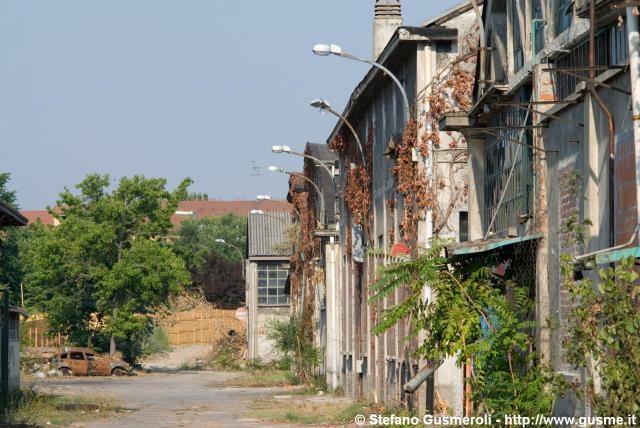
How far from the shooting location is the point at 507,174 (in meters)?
13.9

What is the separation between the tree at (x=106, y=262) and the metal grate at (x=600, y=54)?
1710 inches

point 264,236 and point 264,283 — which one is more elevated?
point 264,236

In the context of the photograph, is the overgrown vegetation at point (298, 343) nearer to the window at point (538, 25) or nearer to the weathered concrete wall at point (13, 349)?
the weathered concrete wall at point (13, 349)

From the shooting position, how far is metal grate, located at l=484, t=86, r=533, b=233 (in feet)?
41.8

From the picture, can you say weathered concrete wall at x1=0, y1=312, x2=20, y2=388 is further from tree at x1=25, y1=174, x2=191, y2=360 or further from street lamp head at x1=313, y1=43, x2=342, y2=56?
tree at x1=25, y1=174, x2=191, y2=360

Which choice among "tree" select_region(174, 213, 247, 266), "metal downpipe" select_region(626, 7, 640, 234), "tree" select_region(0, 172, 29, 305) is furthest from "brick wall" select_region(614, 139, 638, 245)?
"tree" select_region(174, 213, 247, 266)

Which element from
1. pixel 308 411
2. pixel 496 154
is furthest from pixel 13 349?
pixel 496 154

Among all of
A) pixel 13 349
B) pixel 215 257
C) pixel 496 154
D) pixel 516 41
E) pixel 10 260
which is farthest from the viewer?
pixel 215 257

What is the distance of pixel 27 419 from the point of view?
21234 millimetres

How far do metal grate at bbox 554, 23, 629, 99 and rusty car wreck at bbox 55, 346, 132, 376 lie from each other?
136 ft

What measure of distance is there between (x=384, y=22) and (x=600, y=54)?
17999mm

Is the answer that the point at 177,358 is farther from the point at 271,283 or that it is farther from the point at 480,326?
the point at 480,326

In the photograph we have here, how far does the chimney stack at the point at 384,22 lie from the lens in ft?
89.7

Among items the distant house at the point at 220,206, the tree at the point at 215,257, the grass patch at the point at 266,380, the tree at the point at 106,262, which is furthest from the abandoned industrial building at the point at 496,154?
the distant house at the point at 220,206
